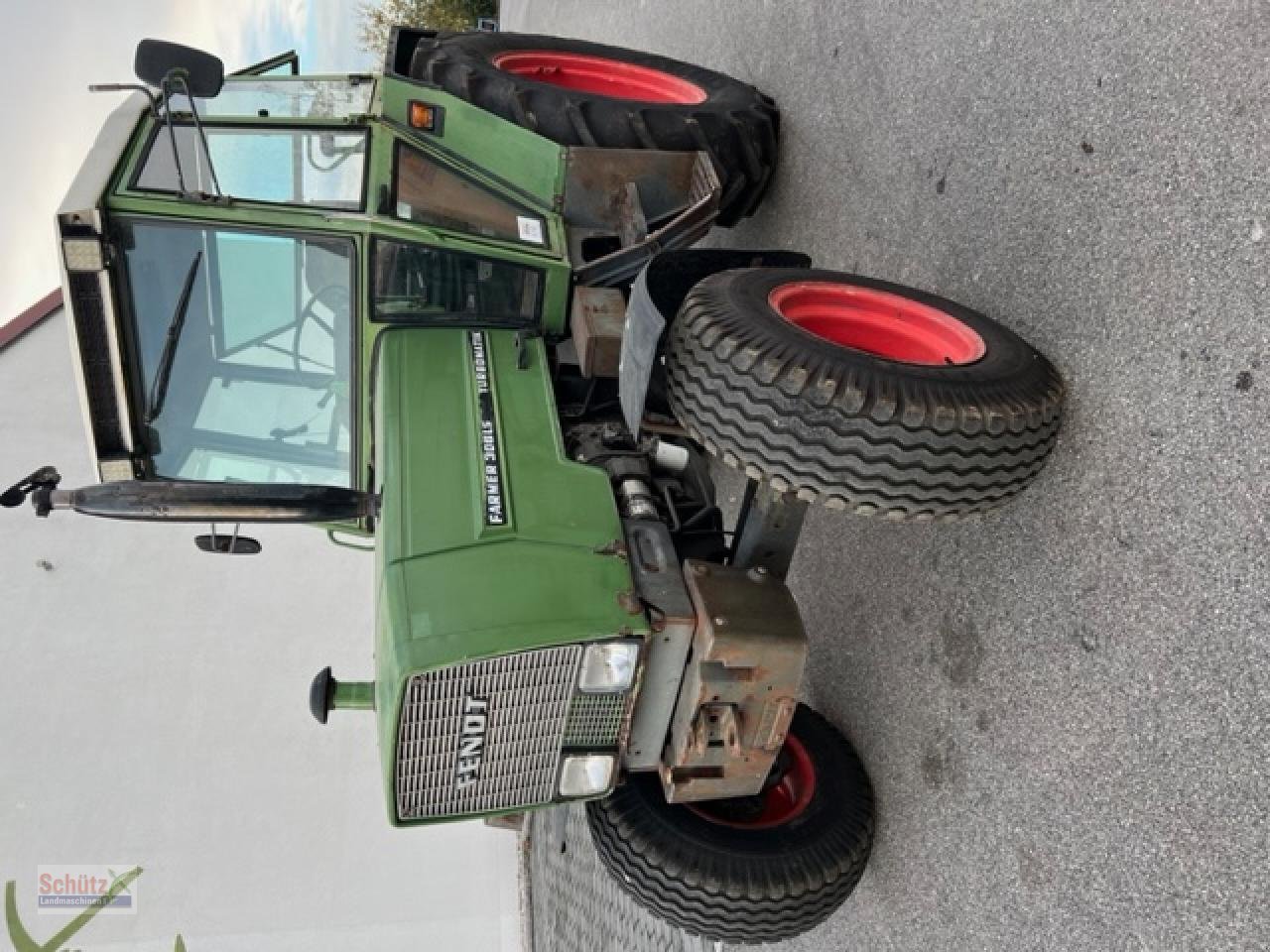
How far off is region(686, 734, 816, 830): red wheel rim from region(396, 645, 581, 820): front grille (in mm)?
524

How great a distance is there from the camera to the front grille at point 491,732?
1.97 m

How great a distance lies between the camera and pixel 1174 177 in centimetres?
187

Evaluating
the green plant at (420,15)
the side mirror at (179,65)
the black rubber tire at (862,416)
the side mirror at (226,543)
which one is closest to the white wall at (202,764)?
the side mirror at (226,543)

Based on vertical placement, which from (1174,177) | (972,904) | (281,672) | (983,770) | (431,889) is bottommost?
(431,889)

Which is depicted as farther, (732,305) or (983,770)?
(983,770)

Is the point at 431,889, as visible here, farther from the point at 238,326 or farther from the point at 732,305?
the point at 732,305

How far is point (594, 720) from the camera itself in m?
2.16

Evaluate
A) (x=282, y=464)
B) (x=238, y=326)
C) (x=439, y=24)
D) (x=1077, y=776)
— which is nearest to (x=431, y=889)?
(x=282, y=464)

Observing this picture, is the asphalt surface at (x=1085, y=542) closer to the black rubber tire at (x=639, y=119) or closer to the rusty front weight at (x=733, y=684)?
the rusty front weight at (x=733, y=684)

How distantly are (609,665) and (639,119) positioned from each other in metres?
2.27

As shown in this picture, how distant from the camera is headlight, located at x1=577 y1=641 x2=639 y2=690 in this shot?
205 cm

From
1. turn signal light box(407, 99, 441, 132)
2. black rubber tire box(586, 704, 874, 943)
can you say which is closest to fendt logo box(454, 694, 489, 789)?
black rubber tire box(586, 704, 874, 943)

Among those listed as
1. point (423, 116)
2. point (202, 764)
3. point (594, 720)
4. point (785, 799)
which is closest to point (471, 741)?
point (594, 720)

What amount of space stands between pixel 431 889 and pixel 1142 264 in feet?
17.0
